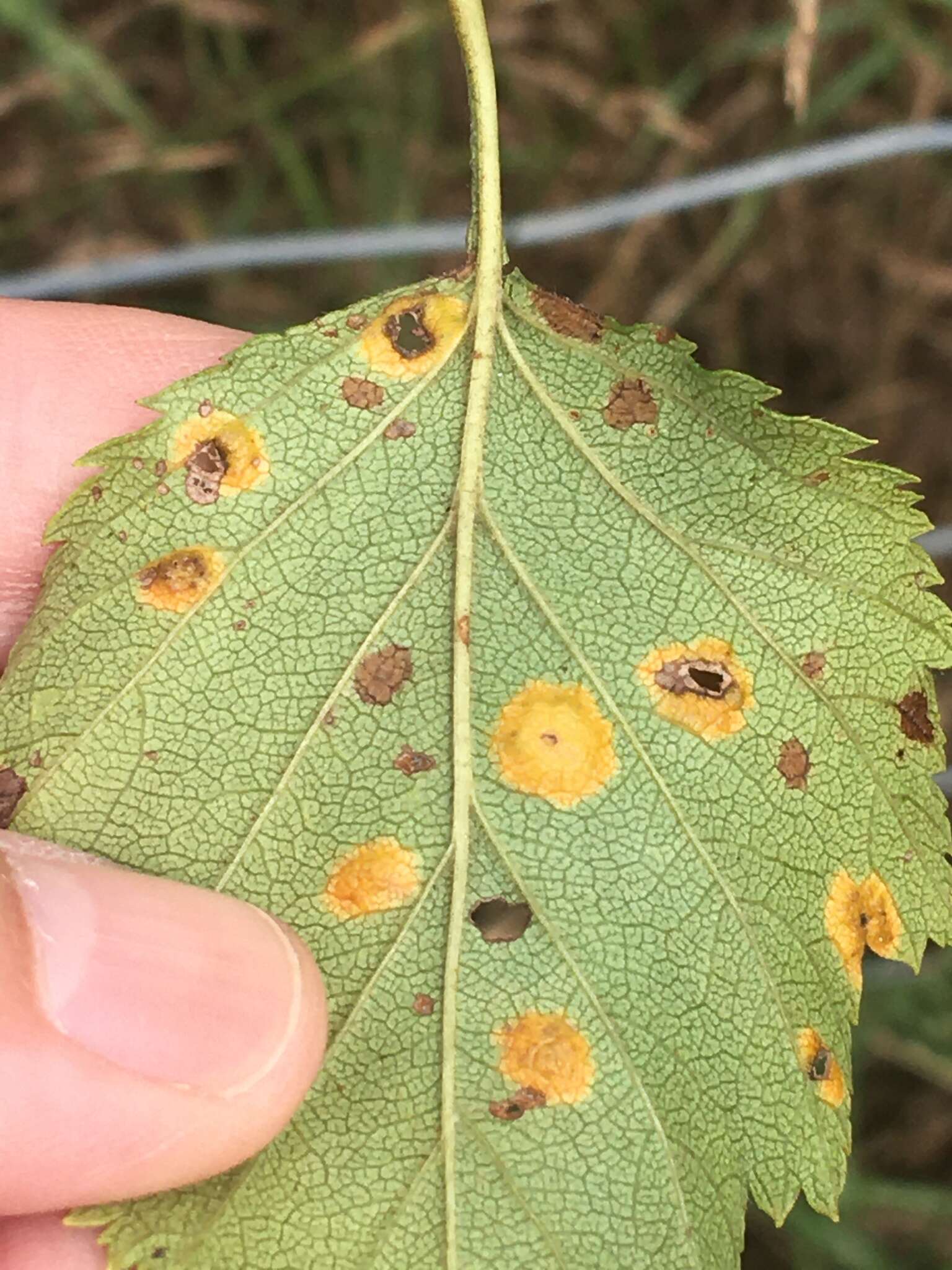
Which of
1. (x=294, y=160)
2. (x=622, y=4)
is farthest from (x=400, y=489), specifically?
(x=622, y=4)

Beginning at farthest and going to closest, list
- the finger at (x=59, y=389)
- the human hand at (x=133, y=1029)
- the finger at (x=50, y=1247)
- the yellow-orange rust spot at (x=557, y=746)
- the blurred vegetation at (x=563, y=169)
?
the blurred vegetation at (x=563, y=169) → the finger at (x=59, y=389) → the finger at (x=50, y=1247) → the yellow-orange rust spot at (x=557, y=746) → the human hand at (x=133, y=1029)

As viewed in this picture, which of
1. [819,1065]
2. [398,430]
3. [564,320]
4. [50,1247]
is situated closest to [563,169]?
[564,320]

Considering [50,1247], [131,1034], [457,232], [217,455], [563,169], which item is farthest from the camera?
[563,169]

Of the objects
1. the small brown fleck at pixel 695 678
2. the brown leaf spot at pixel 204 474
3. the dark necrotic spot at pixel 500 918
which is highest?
the brown leaf spot at pixel 204 474

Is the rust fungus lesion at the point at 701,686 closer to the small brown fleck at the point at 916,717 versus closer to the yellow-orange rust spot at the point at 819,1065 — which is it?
the small brown fleck at the point at 916,717

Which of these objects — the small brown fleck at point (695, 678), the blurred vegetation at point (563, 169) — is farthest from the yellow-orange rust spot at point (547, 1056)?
the blurred vegetation at point (563, 169)

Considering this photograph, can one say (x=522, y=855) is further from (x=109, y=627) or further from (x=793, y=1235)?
(x=793, y=1235)

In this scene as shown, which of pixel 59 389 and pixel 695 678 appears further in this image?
pixel 59 389

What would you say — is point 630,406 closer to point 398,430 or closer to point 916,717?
point 398,430
